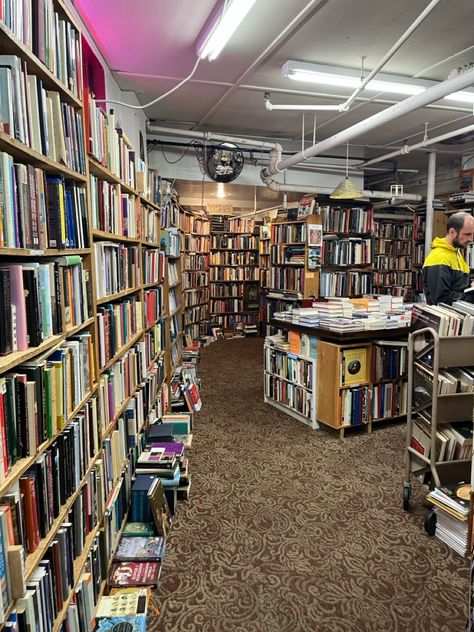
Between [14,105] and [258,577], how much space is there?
2128 millimetres

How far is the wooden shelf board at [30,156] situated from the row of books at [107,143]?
35 cm

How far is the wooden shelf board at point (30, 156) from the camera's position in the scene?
105 centimetres

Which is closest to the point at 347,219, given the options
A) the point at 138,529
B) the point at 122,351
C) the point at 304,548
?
the point at 122,351

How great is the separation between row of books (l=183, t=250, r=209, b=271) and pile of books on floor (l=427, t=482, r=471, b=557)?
5380 millimetres

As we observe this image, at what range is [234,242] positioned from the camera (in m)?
8.88

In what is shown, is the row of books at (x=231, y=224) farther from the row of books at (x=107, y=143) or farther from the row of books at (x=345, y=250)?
the row of books at (x=107, y=143)

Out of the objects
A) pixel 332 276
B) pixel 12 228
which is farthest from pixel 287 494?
pixel 332 276

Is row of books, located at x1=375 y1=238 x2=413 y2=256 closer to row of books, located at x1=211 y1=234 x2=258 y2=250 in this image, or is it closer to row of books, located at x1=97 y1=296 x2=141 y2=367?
row of books, located at x1=211 y1=234 x2=258 y2=250

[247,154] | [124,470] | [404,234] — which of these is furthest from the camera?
[404,234]

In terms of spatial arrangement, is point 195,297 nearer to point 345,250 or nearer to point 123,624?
point 345,250

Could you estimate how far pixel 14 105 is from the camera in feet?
3.59

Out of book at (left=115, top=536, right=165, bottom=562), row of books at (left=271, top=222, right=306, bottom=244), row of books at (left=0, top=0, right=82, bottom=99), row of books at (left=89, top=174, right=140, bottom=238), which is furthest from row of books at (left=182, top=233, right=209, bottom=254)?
row of books at (left=0, top=0, right=82, bottom=99)

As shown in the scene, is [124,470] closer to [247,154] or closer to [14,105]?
[14,105]

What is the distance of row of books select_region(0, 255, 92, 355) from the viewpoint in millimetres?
1090
